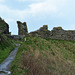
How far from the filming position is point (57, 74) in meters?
7.22

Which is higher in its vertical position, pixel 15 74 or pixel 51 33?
pixel 51 33

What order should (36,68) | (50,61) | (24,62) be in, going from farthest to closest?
1. (50,61)
2. (24,62)
3. (36,68)

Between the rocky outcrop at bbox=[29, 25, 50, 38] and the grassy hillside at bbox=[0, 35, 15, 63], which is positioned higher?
the rocky outcrop at bbox=[29, 25, 50, 38]

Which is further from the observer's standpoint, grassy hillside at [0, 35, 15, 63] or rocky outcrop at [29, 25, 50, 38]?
rocky outcrop at [29, 25, 50, 38]

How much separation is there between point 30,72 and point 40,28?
18215 mm

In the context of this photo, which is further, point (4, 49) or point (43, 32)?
point (43, 32)

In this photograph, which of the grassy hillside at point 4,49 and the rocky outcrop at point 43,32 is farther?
the rocky outcrop at point 43,32

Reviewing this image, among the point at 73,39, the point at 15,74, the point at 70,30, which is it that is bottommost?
the point at 15,74

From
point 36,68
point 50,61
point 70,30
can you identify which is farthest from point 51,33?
point 36,68

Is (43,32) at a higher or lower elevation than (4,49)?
higher

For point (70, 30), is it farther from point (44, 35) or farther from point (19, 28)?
point (19, 28)

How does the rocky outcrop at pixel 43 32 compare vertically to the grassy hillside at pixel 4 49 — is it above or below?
above

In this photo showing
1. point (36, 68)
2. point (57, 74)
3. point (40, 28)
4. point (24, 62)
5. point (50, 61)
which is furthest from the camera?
point (40, 28)

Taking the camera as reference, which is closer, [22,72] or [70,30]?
[22,72]
